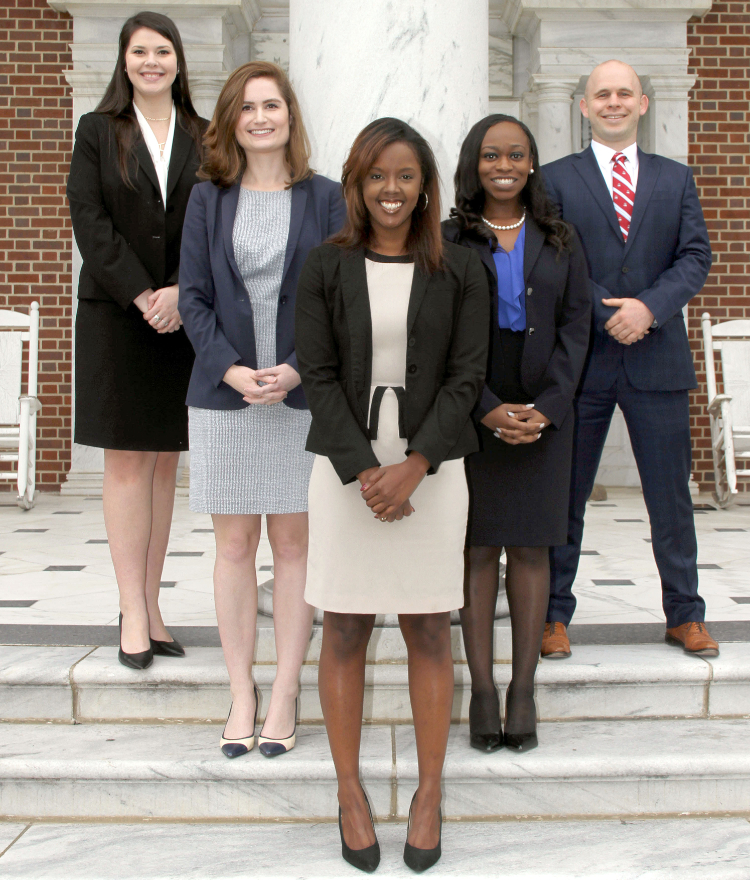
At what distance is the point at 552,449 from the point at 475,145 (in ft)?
2.18

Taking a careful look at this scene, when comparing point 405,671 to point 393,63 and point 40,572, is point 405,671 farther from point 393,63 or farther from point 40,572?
point 40,572

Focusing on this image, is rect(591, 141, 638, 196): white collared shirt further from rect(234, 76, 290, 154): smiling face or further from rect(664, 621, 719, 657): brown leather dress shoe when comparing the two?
rect(664, 621, 719, 657): brown leather dress shoe

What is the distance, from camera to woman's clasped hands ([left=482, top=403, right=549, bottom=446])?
1.96 m

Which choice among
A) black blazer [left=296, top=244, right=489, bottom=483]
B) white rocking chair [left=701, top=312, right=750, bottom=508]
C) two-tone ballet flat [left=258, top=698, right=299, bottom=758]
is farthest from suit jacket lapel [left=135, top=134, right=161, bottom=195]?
white rocking chair [left=701, top=312, right=750, bottom=508]

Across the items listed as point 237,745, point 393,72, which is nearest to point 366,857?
point 237,745

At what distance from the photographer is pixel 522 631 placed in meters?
2.05

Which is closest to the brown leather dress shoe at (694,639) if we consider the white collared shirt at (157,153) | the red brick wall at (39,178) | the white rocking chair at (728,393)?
the white collared shirt at (157,153)

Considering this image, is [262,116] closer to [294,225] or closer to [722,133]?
[294,225]

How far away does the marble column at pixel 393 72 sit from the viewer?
2.40 metres

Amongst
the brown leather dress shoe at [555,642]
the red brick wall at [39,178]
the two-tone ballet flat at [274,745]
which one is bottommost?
the two-tone ballet flat at [274,745]

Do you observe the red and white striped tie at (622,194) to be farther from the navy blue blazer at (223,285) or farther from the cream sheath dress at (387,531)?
the cream sheath dress at (387,531)

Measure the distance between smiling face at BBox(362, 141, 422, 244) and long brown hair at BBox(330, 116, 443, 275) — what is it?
0.01 meters

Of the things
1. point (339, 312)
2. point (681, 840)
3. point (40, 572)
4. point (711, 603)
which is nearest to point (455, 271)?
point (339, 312)

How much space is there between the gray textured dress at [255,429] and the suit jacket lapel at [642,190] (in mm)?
874
